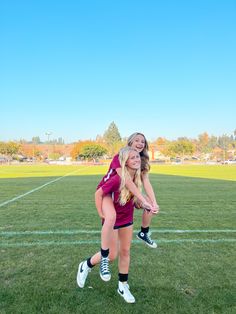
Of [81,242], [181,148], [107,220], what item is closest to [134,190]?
[107,220]

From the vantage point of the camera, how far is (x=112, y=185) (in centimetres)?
393

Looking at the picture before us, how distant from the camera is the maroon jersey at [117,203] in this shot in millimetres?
3939

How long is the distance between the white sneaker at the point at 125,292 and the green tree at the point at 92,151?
362 ft

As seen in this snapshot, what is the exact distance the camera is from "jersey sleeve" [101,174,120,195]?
3.93 metres

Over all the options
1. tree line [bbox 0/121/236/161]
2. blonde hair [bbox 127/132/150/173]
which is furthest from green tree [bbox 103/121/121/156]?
blonde hair [bbox 127/132/150/173]

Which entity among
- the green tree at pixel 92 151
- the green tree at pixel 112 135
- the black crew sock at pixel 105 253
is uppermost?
the green tree at pixel 112 135

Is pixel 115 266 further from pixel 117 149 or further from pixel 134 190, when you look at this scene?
pixel 117 149

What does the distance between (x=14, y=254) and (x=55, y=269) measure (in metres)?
1.02

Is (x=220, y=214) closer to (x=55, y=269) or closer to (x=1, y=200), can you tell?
(x=55, y=269)

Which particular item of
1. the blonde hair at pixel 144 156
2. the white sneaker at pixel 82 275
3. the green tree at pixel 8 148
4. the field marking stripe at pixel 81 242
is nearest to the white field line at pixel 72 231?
the field marking stripe at pixel 81 242

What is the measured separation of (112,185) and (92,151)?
11057cm

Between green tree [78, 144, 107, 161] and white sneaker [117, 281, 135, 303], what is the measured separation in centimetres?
11035

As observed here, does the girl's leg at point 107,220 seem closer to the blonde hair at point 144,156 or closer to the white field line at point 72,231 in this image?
the blonde hair at point 144,156

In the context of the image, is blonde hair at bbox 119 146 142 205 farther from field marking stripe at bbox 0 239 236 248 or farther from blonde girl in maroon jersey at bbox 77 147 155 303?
field marking stripe at bbox 0 239 236 248
